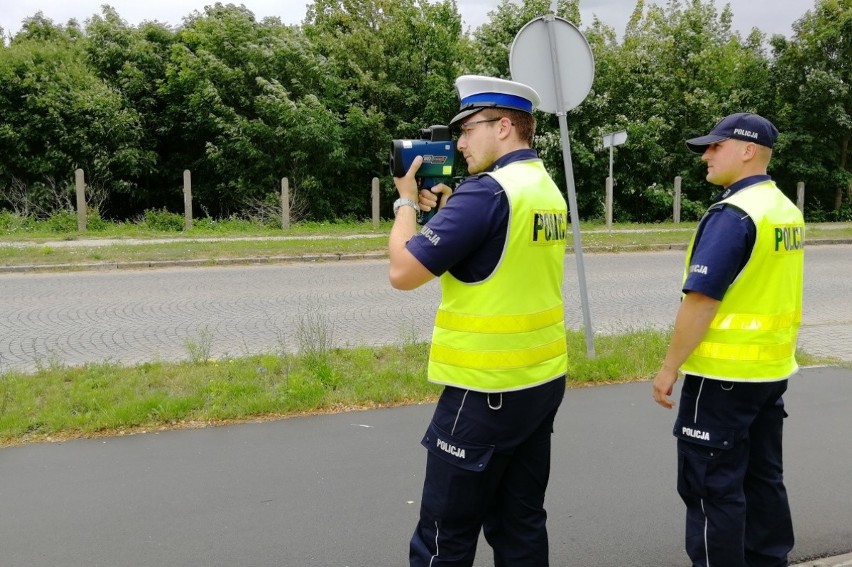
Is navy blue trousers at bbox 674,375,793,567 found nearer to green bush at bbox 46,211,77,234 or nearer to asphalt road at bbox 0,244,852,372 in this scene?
asphalt road at bbox 0,244,852,372

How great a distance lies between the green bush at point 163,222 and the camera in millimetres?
19297

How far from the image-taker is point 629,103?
24.5 meters

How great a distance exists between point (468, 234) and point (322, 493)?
1999mm

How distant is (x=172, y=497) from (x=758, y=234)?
2874 millimetres

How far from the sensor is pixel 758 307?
2.76 m

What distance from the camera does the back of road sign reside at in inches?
231

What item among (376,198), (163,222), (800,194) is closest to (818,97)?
(800,194)

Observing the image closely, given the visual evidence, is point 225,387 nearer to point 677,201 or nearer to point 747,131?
point 747,131

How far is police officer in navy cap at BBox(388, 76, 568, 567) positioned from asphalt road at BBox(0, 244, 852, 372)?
4189 mm

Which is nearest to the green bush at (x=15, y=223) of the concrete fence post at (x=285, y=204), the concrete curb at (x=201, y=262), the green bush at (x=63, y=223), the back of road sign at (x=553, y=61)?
the green bush at (x=63, y=223)

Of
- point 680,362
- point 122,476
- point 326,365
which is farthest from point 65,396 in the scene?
point 680,362

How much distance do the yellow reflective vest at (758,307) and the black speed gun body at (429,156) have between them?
102cm

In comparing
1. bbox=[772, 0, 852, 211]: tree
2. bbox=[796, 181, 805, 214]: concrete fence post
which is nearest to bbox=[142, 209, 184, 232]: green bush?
bbox=[796, 181, 805, 214]: concrete fence post

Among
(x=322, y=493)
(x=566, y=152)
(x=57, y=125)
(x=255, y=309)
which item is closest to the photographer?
(x=322, y=493)
